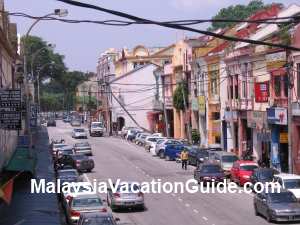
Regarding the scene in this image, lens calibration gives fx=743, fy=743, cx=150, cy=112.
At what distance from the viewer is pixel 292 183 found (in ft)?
110

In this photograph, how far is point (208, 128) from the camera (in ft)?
224

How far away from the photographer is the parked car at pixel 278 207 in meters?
27.6

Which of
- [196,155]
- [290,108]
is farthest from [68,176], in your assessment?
[196,155]

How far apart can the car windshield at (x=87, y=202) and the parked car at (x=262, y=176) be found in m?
10.9

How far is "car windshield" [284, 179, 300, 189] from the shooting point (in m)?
33.4

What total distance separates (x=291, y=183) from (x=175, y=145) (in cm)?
2664

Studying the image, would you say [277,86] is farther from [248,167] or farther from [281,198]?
[281,198]

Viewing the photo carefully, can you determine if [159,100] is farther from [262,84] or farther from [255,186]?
[255,186]

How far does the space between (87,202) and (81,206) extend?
14.9 inches

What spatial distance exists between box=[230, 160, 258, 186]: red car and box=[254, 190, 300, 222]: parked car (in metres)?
10.4

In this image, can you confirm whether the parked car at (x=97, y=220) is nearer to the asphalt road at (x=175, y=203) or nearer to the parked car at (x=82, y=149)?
the asphalt road at (x=175, y=203)

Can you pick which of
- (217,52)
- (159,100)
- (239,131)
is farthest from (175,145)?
(159,100)

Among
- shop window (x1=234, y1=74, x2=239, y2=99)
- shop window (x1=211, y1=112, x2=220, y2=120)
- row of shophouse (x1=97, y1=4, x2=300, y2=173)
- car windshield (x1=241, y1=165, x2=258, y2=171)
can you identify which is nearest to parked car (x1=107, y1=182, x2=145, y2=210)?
car windshield (x1=241, y1=165, x2=258, y2=171)

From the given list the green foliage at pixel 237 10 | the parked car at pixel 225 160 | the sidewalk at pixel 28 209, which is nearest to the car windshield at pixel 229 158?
the parked car at pixel 225 160
